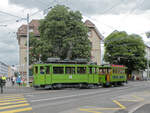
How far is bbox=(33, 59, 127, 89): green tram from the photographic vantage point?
947 inches

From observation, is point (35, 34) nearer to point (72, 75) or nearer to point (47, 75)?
point (72, 75)

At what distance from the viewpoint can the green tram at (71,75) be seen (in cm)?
2406

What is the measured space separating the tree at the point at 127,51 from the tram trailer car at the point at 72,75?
25346mm

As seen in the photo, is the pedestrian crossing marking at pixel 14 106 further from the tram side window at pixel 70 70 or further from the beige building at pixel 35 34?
the beige building at pixel 35 34

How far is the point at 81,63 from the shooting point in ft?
87.9

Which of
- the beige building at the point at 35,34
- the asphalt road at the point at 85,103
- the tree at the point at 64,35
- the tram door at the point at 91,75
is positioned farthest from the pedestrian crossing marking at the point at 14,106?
the beige building at the point at 35,34

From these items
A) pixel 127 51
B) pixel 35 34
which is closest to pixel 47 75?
pixel 35 34

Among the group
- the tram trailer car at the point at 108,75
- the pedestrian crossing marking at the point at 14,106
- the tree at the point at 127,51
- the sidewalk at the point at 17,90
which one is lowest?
the sidewalk at the point at 17,90

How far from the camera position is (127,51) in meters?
54.4

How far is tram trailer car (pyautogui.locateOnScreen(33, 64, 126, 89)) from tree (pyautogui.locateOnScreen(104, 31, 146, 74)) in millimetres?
25346

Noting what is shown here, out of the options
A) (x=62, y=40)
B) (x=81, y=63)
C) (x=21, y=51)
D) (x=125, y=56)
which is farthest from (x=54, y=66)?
(x=125, y=56)

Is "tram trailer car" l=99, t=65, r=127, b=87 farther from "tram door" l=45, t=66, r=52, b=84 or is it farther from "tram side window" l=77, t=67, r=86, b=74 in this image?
"tram door" l=45, t=66, r=52, b=84

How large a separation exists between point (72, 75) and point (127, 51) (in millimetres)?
31467

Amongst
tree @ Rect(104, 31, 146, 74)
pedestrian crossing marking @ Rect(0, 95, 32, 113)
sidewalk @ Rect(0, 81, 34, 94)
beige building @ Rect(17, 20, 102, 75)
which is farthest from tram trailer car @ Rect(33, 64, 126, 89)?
tree @ Rect(104, 31, 146, 74)
